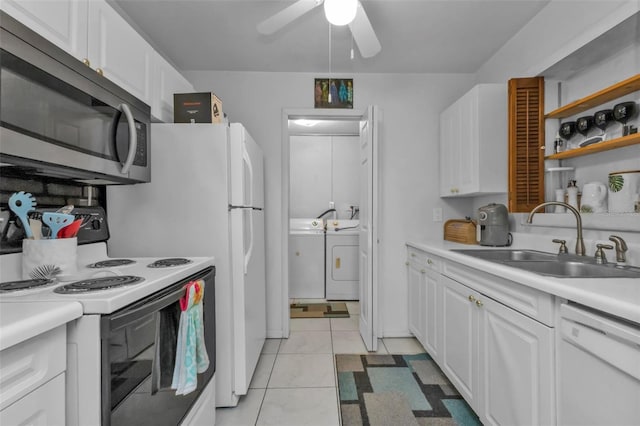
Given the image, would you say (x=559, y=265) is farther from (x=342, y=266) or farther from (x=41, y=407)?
(x=342, y=266)

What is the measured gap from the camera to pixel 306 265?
4.00 m

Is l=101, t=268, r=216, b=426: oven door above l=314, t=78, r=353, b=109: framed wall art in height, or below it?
below

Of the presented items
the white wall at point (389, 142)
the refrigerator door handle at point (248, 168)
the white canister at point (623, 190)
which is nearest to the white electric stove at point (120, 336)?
the refrigerator door handle at point (248, 168)

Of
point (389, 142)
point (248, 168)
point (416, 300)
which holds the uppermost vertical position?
point (389, 142)

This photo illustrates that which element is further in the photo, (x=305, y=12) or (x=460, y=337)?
(x=460, y=337)

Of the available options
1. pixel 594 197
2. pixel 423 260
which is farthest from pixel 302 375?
pixel 594 197

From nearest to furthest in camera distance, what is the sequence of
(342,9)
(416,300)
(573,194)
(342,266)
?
(342,9)
(573,194)
(416,300)
(342,266)

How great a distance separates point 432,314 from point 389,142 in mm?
1538

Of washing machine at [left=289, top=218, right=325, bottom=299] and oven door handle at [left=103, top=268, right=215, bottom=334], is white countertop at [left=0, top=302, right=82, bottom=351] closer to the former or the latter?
oven door handle at [left=103, top=268, right=215, bottom=334]

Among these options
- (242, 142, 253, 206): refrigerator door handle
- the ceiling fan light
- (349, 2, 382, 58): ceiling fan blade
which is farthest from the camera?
(242, 142, 253, 206): refrigerator door handle

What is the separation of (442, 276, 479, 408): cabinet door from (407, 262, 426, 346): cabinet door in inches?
17.1

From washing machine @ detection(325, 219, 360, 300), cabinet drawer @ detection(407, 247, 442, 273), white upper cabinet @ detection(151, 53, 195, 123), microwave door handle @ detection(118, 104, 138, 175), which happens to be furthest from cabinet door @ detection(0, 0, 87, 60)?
washing machine @ detection(325, 219, 360, 300)

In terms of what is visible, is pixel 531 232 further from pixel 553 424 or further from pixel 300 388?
pixel 300 388

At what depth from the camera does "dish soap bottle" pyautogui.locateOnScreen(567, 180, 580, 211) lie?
1686 millimetres
